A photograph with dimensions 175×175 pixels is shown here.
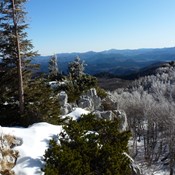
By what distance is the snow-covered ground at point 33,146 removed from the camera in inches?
547

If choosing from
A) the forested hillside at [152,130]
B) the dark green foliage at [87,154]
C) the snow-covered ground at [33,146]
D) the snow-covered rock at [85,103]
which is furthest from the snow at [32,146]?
the forested hillside at [152,130]

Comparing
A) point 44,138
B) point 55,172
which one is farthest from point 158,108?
point 55,172

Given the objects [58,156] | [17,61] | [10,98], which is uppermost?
[17,61]

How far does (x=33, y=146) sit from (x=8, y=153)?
1.42m

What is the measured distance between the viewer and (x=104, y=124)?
18.5m

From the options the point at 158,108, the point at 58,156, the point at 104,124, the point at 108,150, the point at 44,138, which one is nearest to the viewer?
the point at 58,156

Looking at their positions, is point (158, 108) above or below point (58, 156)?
below

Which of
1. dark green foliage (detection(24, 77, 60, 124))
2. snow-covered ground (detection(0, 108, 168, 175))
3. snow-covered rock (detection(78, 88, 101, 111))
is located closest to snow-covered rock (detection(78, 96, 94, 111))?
snow-covered rock (detection(78, 88, 101, 111))

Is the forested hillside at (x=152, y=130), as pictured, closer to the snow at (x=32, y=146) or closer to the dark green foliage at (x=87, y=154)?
the dark green foliage at (x=87, y=154)

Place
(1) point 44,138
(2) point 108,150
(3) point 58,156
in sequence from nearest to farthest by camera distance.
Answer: (3) point 58,156 → (2) point 108,150 → (1) point 44,138

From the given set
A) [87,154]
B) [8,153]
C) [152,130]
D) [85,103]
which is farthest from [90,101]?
[152,130]

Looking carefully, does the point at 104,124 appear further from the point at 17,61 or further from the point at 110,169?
the point at 17,61

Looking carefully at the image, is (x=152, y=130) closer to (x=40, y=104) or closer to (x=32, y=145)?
(x=40, y=104)

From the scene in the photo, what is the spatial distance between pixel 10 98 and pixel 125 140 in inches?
378
